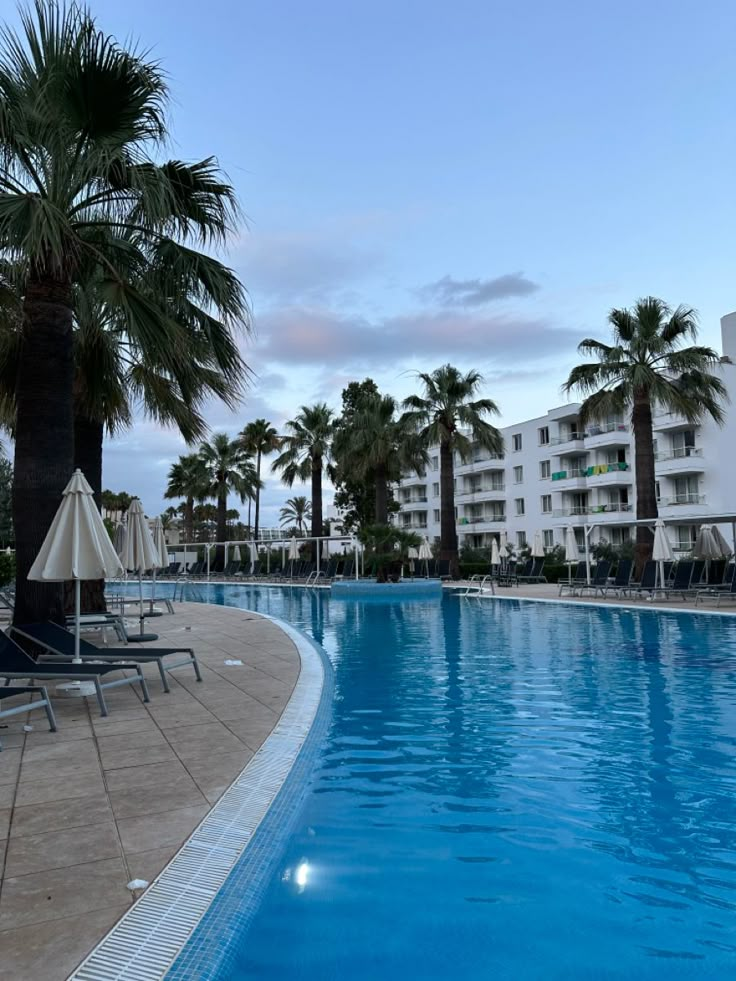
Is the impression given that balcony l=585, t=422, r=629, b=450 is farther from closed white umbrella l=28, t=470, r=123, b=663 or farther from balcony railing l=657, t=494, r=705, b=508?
closed white umbrella l=28, t=470, r=123, b=663

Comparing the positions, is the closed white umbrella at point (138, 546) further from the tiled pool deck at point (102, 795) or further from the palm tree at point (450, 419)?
the palm tree at point (450, 419)

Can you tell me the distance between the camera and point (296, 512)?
246 feet

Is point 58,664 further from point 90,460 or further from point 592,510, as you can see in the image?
point 592,510

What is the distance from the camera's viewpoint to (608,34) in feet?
43.8

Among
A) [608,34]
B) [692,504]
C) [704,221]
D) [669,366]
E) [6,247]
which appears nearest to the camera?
[6,247]

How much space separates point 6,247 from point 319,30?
9909mm

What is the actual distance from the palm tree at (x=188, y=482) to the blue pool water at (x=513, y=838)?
40.1m

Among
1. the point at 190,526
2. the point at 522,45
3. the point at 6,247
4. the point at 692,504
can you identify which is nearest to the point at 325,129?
the point at 522,45

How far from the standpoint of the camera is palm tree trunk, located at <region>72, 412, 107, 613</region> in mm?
12141

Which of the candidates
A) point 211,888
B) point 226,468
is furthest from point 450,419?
point 211,888

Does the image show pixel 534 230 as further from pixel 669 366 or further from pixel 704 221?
pixel 669 366

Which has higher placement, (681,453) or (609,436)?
(609,436)

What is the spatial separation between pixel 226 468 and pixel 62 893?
43.2 m

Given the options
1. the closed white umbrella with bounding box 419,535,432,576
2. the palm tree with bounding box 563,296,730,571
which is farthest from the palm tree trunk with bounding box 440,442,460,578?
the palm tree with bounding box 563,296,730,571
